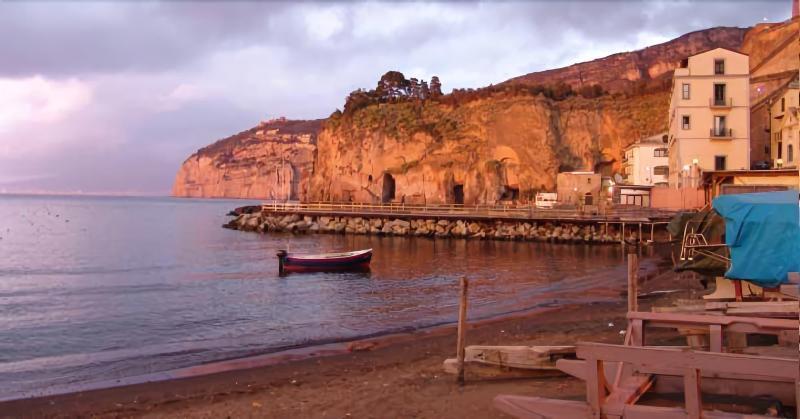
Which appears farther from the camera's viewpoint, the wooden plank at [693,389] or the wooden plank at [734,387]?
the wooden plank at [734,387]

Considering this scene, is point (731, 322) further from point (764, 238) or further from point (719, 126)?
point (719, 126)

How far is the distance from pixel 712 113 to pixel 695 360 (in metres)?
48.3

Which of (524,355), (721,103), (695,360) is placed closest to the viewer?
(695,360)

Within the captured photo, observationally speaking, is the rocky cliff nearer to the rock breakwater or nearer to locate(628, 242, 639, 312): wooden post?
the rock breakwater

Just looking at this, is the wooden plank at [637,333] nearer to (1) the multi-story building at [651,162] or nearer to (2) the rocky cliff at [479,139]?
(1) the multi-story building at [651,162]

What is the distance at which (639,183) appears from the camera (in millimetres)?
59375

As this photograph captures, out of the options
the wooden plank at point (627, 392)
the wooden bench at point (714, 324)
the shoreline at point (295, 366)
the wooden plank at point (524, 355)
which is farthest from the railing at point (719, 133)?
the wooden plank at point (627, 392)

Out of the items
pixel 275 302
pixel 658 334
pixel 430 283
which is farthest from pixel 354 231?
pixel 658 334

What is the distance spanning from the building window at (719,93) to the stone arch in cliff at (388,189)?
41.6 metres

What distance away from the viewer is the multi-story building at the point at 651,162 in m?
57.7

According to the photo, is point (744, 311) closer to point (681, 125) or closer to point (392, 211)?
point (681, 125)

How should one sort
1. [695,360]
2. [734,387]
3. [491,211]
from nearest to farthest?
[695,360] → [734,387] → [491,211]

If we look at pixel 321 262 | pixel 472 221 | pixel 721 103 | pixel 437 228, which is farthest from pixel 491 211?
pixel 321 262

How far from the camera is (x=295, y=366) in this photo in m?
13.1
